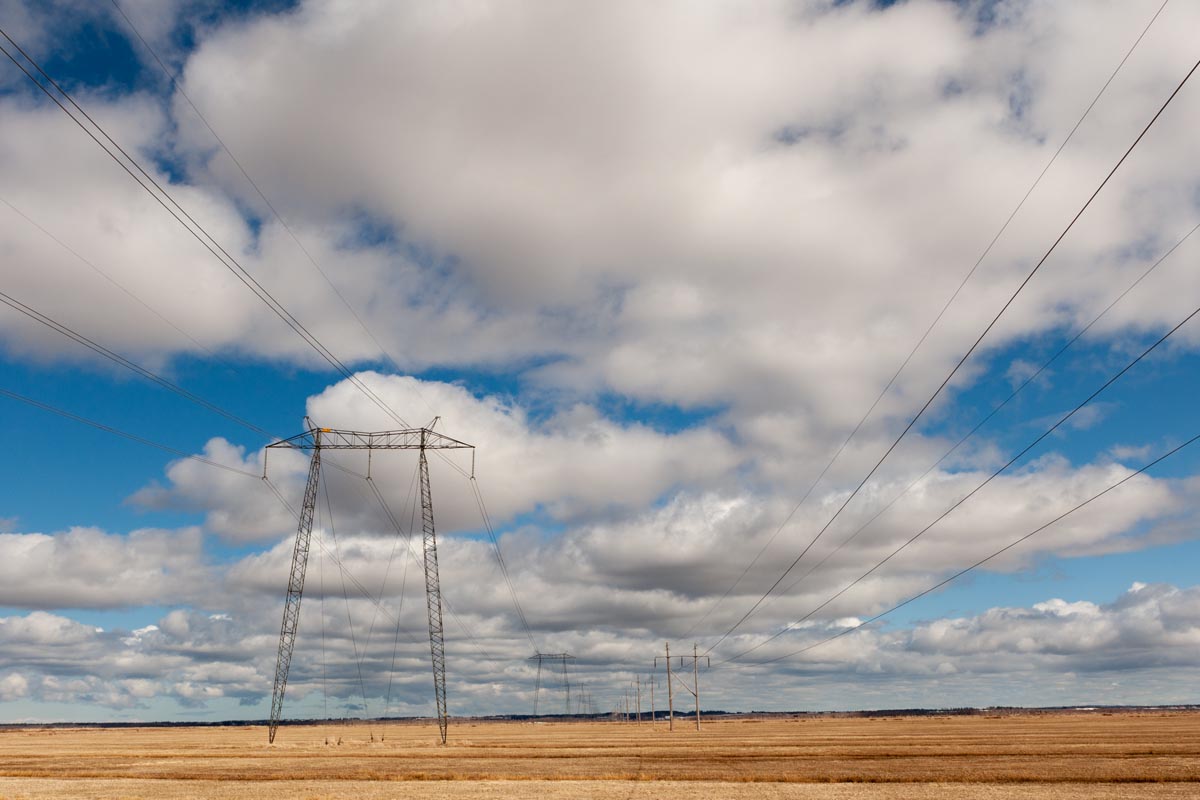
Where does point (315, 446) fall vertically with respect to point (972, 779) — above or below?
above

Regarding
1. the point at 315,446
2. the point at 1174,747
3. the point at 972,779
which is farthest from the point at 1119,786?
the point at 315,446

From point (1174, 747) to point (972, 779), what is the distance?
1973 inches

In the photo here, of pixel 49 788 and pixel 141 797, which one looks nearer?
pixel 141 797

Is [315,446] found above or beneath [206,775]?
above

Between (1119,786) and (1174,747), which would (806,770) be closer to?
(1119,786)

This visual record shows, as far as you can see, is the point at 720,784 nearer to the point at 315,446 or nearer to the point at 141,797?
the point at 141,797

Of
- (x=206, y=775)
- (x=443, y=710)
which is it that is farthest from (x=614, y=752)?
(x=206, y=775)

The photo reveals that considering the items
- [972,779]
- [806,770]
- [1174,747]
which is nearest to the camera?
[972,779]

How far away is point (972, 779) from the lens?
5900cm

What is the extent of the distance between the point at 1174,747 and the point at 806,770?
49537 millimetres

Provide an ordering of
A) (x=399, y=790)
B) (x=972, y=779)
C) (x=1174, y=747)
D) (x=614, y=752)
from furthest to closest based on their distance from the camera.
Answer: (x=614, y=752) → (x=1174, y=747) → (x=972, y=779) → (x=399, y=790)

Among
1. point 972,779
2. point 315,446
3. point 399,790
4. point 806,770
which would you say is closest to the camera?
point 399,790

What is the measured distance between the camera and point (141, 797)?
168ft

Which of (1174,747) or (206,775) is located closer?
(206,775)
